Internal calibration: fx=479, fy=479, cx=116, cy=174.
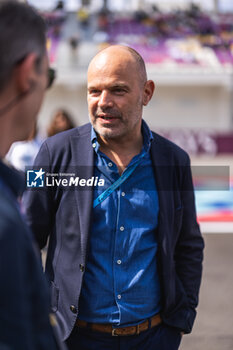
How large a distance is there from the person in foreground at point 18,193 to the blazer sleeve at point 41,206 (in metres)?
1.00

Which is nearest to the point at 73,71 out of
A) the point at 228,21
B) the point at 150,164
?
the point at 228,21

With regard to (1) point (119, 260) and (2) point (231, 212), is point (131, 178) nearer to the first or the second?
(1) point (119, 260)

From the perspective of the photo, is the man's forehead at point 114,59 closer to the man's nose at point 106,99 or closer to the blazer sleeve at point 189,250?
the man's nose at point 106,99

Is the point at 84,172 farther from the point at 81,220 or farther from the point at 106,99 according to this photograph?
the point at 106,99

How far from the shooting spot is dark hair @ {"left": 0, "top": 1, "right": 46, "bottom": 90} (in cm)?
104

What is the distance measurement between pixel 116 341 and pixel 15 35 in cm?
144

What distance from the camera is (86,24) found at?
3094cm

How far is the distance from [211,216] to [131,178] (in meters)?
7.80

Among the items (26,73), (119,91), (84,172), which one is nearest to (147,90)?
(119,91)

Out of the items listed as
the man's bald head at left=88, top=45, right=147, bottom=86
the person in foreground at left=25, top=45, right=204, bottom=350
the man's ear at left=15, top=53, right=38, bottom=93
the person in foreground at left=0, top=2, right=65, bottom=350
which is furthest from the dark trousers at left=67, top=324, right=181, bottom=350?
the man's ear at left=15, top=53, right=38, bottom=93

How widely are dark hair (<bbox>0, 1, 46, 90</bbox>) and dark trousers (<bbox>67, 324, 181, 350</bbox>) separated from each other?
4.41ft

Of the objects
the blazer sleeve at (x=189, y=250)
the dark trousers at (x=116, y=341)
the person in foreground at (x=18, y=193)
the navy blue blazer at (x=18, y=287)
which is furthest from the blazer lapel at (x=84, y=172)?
the navy blue blazer at (x=18, y=287)

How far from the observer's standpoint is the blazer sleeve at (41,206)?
2.17 meters

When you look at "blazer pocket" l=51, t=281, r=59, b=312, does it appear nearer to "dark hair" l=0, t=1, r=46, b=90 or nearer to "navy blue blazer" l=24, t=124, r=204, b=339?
"navy blue blazer" l=24, t=124, r=204, b=339
